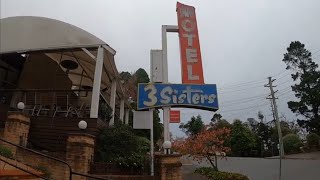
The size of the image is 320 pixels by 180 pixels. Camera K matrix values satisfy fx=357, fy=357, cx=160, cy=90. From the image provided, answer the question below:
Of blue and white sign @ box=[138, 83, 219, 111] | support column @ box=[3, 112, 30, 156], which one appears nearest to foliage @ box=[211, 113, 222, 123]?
support column @ box=[3, 112, 30, 156]

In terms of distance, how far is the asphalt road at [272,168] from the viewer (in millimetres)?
18345

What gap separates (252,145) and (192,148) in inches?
816

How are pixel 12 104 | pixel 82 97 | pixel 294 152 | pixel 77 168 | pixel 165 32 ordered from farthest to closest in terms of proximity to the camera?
pixel 294 152
pixel 82 97
pixel 12 104
pixel 165 32
pixel 77 168

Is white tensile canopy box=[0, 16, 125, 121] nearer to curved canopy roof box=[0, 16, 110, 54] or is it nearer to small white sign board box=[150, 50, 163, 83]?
curved canopy roof box=[0, 16, 110, 54]

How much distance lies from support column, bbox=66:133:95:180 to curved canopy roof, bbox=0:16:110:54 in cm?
391

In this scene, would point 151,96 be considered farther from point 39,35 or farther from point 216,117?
point 216,117

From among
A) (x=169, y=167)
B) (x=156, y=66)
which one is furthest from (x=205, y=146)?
(x=156, y=66)

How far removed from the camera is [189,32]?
473 inches

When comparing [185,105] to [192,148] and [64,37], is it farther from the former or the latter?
[192,148]

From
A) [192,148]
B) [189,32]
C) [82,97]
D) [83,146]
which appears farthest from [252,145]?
[83,146]

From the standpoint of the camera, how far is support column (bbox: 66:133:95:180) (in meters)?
9.47

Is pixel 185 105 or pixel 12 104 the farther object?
Result: pixel 12 104

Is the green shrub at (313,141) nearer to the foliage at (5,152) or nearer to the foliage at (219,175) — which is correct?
the foliage at (219,175)

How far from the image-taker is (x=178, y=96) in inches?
378
